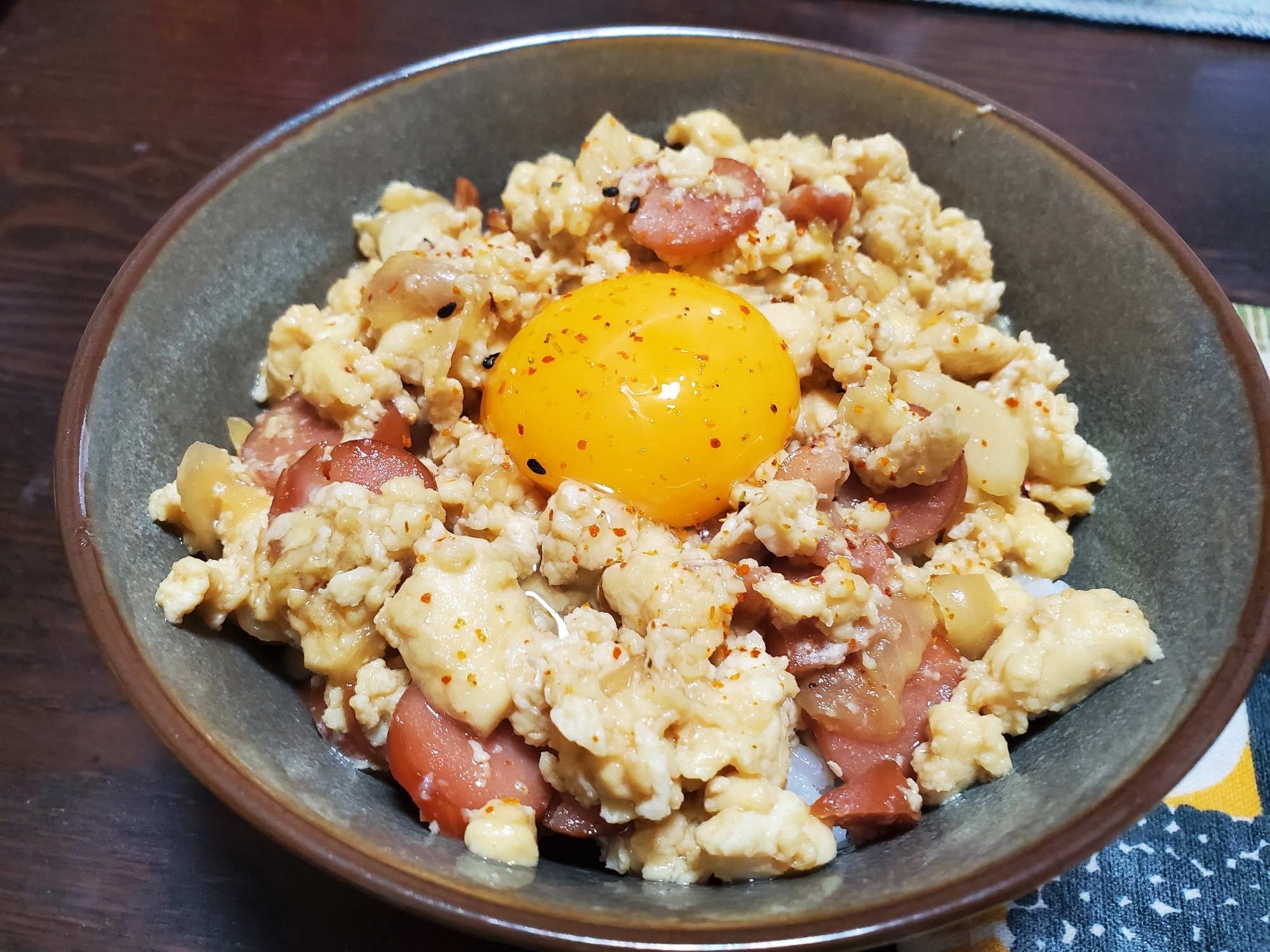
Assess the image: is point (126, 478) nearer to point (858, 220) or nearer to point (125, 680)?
point (125, 680)

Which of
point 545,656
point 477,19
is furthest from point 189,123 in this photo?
point 545,656

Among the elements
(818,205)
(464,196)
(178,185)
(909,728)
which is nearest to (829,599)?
(909,728)

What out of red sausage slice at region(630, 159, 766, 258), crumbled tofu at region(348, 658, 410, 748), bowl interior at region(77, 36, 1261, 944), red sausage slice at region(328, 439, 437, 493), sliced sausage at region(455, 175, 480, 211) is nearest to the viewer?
bowl interior at region(77, 36, 1261, 944)

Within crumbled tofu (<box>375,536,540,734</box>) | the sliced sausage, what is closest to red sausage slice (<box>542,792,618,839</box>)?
crumbled tofu (<box>375,536,540,734</box>)

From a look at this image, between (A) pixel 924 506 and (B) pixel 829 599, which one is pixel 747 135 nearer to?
(A) pixel 924 506

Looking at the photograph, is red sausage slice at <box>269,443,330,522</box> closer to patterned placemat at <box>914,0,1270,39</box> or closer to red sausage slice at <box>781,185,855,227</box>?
Answer: red sausage slice at <box>781,185,855,227</box>

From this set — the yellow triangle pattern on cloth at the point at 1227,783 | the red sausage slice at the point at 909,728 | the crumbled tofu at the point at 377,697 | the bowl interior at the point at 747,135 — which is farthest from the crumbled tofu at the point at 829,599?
the yellow triangle pattern on cloth at the point at 1227,783
